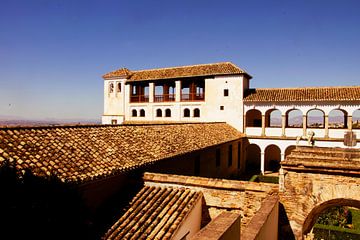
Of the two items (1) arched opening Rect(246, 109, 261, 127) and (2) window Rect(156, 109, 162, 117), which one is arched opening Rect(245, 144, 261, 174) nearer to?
(1) arched opening Rect(246, 109, 261, 127)

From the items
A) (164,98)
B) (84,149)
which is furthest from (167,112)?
(84,149)

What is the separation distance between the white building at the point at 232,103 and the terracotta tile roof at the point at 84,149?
14.8 meters

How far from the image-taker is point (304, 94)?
26.3 m

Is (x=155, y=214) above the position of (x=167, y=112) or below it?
below

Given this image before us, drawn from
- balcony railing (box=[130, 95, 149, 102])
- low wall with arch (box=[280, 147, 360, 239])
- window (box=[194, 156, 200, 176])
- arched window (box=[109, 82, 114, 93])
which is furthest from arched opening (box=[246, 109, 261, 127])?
low wall with arch (box=[280, 147, 360, 239])

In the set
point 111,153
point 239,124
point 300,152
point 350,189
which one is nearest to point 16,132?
point 111,153

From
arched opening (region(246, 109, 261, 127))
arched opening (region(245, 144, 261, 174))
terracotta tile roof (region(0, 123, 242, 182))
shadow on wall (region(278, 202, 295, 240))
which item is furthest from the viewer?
arched opening (region(246, 109, 261, 127))

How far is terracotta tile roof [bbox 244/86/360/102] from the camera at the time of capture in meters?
24.7

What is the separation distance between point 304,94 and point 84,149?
22544 millimetres

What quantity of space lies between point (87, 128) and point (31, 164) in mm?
4538

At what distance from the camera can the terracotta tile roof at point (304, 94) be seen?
2467 centimetres

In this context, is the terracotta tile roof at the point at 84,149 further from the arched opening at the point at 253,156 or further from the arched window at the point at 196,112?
the arched opening at the point at 253,156

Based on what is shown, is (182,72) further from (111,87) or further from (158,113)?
(111,87)

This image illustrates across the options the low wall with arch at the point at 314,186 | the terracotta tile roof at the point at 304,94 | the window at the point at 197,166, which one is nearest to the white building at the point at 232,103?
the terracotta tile roof at the point at 304,94
